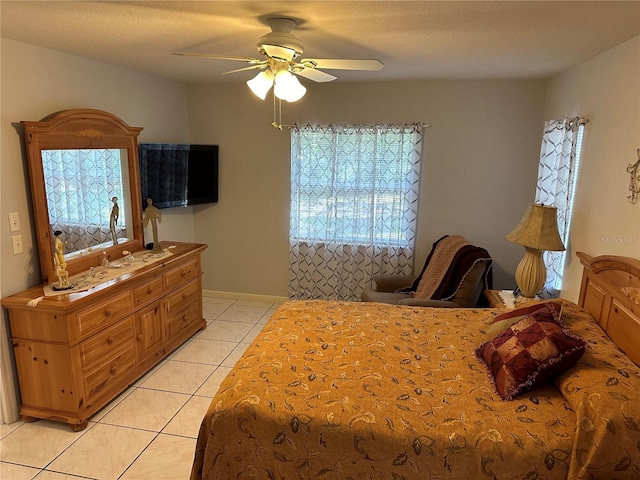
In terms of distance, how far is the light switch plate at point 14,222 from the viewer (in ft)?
8.69

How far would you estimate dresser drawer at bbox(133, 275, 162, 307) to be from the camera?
3.16 meters

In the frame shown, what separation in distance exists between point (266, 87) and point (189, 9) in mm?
500

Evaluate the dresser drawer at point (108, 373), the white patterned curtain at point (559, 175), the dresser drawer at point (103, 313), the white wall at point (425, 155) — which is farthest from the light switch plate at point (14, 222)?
the white patterned curtain at point (559, 175)

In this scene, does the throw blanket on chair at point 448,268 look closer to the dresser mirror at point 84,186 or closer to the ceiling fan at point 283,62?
the ceiling fan at point 283,62

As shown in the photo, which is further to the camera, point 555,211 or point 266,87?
point 555,211

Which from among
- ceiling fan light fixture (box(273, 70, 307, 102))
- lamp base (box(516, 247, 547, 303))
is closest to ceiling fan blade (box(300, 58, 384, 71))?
ceiling fan light fixture (box(273, 70, 307, 102))

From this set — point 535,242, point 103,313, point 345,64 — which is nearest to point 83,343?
point 103,313

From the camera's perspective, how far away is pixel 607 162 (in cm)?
254

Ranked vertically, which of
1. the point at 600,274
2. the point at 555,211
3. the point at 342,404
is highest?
the point at 555,211

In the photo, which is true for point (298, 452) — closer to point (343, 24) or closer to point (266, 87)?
point (266, 87)

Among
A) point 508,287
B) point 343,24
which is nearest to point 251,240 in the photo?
point 508,287

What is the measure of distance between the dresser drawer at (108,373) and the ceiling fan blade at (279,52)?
2.22m

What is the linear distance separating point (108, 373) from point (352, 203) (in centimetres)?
262

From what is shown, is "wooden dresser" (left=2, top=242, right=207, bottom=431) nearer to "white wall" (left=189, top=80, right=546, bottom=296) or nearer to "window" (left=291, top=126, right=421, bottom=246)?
"white wall" (left=189, top=80, right=546, bottom=296)
